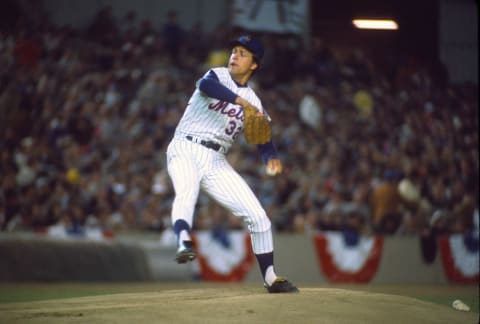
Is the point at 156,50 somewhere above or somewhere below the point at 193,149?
above

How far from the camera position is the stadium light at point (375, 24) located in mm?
16641

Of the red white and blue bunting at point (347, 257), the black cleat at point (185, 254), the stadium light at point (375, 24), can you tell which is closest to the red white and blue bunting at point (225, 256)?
the red white and blue bunting at point (347, 257)

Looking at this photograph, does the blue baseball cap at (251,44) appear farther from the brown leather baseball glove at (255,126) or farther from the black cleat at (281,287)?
the black cleat at (281,287)

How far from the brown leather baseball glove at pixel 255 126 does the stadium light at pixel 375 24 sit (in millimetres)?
10882

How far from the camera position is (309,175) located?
47.0ft

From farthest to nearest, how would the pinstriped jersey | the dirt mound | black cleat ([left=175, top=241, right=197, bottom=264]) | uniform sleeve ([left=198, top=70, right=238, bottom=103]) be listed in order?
the pinstriped jersey
uniform sleeve ([left=198, top=70, right=238, bottom=103])
black cleat ([left=175, top=241, right=197, bottom=264])
the dirt mound

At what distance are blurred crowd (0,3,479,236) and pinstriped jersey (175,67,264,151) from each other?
6875mm

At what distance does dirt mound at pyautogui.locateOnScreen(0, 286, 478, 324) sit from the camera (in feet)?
16.6

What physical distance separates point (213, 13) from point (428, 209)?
6870 mm

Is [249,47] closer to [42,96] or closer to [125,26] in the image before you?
[42,96]

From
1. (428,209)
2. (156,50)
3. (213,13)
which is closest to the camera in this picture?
(428,209)

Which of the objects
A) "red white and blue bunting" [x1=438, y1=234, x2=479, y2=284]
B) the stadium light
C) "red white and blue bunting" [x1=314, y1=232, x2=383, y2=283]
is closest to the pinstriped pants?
"red white and blue bunting" [x1=314, y1=232, x2=383, y2=283]

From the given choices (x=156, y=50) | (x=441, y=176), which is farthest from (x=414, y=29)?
(x=156, y=50)

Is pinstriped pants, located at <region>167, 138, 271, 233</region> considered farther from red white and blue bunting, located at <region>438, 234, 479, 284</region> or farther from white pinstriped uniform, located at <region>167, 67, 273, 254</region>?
red white and blue bunting, located at <region>438, 234, 479, 284</region>
